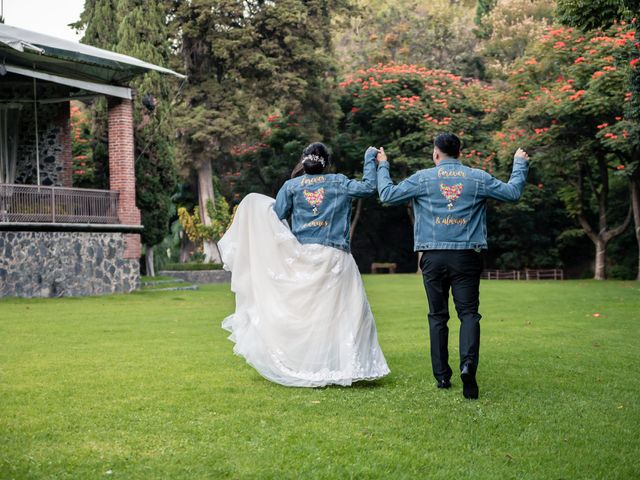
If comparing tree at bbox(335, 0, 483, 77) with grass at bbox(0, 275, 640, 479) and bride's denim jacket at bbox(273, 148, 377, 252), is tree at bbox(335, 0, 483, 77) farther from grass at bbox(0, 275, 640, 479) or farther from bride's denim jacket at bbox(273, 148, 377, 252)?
bride's denim jacket at bbox(273, 148, 377, 252)

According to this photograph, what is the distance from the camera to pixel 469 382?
662cm

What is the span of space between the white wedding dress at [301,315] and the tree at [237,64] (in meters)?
22.5

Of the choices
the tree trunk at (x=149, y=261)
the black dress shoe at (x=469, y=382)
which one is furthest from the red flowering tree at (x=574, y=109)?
the black dress shoe at (x=469, y=382)

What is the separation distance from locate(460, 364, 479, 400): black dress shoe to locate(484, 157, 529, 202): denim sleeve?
144 cm

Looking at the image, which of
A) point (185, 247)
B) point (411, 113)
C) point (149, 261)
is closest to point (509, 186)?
point (149, 261)

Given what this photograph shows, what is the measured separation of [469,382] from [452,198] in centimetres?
153

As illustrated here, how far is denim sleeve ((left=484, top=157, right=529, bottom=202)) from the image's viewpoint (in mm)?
6941

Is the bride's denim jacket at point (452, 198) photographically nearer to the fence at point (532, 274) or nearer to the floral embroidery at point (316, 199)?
the floral embroidery at point (316, 199)

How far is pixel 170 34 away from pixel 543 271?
20.1m

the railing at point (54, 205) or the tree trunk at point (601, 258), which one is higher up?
the railing at point (54, 205)

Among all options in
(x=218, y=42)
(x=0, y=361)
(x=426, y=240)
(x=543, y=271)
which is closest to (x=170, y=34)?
(x=218, y=42)

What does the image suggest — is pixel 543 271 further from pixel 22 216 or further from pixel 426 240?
pixel 426 240

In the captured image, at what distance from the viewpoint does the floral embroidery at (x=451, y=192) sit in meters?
7.03

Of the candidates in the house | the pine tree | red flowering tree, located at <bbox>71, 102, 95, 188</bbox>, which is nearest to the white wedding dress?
the house
